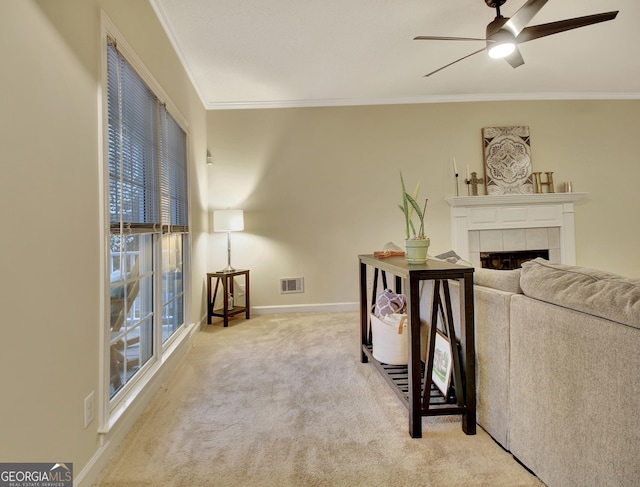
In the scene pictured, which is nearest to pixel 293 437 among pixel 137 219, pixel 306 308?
pixel 137 219

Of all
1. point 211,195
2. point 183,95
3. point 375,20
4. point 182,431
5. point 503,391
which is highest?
point 375,20

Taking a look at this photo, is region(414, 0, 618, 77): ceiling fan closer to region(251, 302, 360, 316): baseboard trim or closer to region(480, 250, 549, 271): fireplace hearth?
region(480, 250, 549, 271): fireplace hearth

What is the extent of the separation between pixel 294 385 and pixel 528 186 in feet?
13.1

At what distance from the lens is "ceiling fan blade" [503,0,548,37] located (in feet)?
6.04

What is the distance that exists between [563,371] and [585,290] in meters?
0.29

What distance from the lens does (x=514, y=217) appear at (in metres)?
3.96

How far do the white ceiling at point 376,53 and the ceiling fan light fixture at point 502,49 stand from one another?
1.21ft

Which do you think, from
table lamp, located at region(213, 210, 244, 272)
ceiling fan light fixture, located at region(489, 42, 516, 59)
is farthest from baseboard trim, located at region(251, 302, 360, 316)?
ceiling fan light fixture, located at region(489, 42, 516, 59)

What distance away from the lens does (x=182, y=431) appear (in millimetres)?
1558

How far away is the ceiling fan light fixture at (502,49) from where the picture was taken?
2268mm

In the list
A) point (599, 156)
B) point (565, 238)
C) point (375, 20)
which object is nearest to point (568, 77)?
point (599, 156)

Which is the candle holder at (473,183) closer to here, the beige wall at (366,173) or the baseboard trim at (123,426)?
the beige wall at (366,173)

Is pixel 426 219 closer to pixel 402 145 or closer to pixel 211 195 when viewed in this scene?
pixel 402 145

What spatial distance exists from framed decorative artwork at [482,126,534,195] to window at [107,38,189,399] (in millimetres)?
3838
